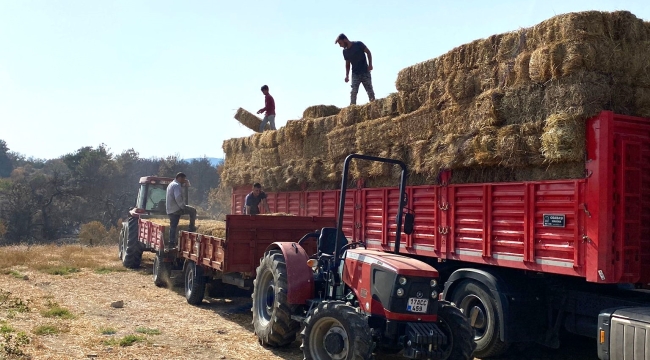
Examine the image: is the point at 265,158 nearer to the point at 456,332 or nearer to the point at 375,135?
the point at 375,135

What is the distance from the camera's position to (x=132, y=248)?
53.7 feet

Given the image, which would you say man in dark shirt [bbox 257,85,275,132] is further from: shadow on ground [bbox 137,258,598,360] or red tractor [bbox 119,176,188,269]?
shadow on ground [bbox 137,258,598,360]

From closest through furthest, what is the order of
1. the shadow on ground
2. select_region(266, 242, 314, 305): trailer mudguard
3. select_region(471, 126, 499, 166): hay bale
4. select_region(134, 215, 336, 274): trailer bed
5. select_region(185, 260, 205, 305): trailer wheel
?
select_region(266, 242, 314, 305): trailer mudguard
the shadow on ground
select_region(471, 126, 499, 166): hay bale
select_region(134, 215, 336, 274): trailer bed
select_region(185, 260, 205, 305): trailer wheel

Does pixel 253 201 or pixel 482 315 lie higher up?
pixel 253 201

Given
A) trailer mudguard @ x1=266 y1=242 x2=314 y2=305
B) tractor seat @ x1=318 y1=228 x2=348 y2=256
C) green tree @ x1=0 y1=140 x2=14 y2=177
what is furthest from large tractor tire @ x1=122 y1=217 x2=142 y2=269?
green tree @ x1=0 y1=140 x2=14 y2=177

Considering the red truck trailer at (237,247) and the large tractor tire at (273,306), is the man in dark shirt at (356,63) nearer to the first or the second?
the red truck trailer at (237,247)

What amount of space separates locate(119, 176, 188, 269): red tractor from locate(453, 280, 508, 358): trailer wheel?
10.6 metres

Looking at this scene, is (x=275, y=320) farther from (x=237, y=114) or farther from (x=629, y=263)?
(x=237, y=114)

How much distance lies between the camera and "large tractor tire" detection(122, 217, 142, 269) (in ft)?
53.7

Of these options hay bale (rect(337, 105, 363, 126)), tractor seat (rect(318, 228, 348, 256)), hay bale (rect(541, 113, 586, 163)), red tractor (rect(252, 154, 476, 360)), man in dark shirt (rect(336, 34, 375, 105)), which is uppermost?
man in dark shirt (rect(336, 34, 375, 105))

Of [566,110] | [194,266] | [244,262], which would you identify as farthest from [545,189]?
[194,266]

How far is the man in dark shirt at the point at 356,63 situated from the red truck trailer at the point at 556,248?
4.59 metres

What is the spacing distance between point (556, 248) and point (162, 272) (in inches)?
344

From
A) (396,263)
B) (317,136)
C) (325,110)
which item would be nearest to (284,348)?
(396,263)
